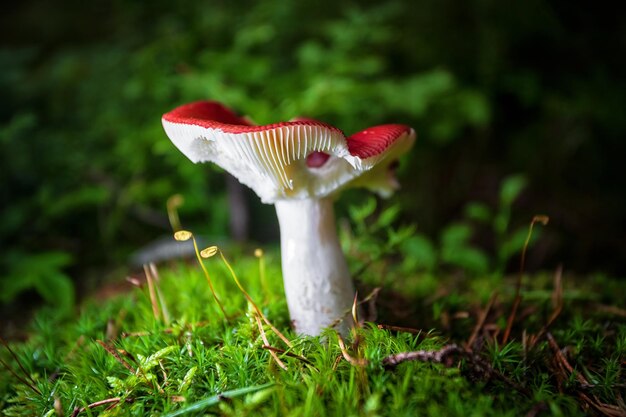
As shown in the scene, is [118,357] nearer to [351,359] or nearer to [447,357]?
[351,359]

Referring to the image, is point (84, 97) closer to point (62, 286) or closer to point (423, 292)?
point (62, 286)

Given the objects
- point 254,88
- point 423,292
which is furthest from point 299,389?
point 254,88

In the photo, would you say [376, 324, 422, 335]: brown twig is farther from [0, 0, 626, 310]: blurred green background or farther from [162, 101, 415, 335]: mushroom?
[0, 0, 626, 310]: blurred green background

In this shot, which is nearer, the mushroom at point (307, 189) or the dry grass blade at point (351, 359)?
the dry grass blade at point (351, 359)

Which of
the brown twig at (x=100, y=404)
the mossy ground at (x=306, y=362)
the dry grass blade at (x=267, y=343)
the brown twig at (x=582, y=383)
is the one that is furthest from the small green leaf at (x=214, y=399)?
the brown twig at (x=582, y=383)

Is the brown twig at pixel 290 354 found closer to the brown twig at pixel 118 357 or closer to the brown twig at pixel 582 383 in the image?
the brown twig at pixel 118 357
